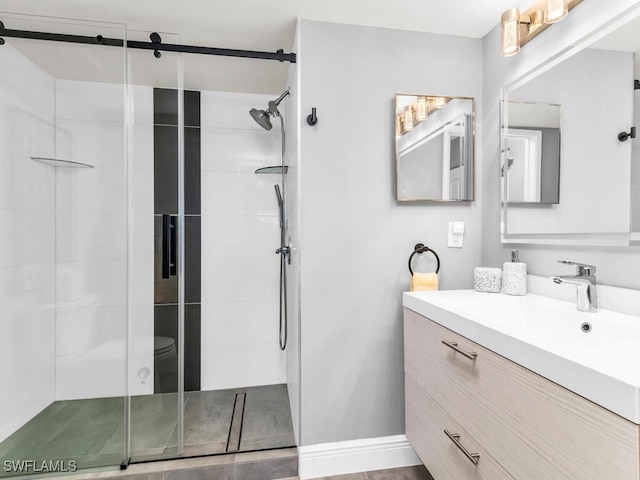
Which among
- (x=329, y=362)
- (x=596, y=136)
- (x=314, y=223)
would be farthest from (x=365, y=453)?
(x=596, y=136)

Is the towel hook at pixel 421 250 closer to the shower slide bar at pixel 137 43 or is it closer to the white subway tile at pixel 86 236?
the shower slide bar at pixel 137 43

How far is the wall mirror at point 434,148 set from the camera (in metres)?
1.66

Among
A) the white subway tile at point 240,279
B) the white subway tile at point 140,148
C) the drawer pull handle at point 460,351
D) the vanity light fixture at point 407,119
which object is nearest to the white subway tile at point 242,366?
the white subway tile at point 240,279

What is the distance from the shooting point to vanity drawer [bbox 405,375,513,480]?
0.99 m

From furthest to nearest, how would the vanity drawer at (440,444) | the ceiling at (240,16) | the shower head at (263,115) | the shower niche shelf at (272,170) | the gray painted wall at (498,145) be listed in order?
1. the shower niche shelf at (272,170)
2. the shower head at (263,115)
3. the ceiling at (240,16)
4. the gray painted wall at (498,145)
5. the vanity drawer at (440,444)

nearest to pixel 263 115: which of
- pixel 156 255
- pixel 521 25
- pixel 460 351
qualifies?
pixel 156 255

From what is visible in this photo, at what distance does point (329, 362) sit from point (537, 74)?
5.42 ft

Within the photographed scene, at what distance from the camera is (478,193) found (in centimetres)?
177

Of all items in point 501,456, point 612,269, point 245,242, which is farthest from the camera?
point 245,242

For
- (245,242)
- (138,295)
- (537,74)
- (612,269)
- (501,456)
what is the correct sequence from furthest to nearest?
(245,242) < (138,295) < (537,74) < (612,269) < (501,456)

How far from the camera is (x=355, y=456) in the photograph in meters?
1.61

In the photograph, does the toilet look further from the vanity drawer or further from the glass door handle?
the vanity drawer

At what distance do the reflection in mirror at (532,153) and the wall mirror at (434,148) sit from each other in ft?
0.63

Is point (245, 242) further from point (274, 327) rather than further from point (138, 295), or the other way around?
point (138, 295)
